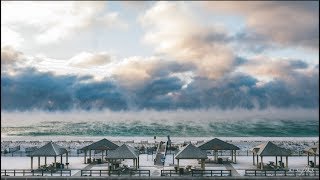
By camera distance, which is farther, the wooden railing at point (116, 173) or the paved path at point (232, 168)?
the paved path at point (232, 168)

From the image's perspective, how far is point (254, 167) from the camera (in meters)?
35.6

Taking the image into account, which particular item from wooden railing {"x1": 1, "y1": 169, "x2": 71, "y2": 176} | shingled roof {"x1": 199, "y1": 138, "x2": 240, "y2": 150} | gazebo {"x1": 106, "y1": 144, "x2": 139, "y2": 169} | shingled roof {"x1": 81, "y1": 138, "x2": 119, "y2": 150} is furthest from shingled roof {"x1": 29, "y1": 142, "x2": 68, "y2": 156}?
shingled roof {"x1": 199, "y1": 138, "x2": 240, "y2": 150}

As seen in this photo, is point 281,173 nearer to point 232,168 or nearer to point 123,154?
point 232,168

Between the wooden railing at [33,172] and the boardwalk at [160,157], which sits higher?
the boardwalk at [160,157]

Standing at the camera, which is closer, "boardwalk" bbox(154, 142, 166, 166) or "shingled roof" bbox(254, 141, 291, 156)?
"shingled roof" bbox(254, 141, 291, 156)

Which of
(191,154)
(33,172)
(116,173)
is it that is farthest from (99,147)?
(191,154)

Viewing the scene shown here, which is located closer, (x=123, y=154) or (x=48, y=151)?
(x=123, y=154)

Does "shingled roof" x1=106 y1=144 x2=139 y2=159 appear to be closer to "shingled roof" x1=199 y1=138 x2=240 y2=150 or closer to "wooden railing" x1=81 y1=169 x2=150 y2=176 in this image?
"wooden railing" x1=81 y1=169 x2=150 y2=176

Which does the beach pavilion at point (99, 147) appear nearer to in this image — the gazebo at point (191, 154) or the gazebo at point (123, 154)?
the gazebo at point (123, 154)

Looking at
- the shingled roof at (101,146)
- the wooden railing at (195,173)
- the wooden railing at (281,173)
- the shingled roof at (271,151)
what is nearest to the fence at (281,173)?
the wooden railing at (281,173)

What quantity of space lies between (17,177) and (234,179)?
47.5ft

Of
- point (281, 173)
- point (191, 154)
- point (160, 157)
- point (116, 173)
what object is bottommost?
point (281, 173)

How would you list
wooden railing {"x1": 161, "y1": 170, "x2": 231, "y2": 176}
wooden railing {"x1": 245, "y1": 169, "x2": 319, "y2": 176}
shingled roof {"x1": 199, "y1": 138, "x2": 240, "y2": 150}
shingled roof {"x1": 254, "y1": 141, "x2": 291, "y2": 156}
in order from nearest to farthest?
wooden railing {"x1": 245, "y1": 169, "x2": 319, "y2": 176} → wooden railing {"x1": 161, "y1": 170, "x2": 231, "y2": 176} → shingled roof {"x1": 254, "y1": 141, "x2": 291, "y2": 156} → shingled roof {"x1": 199, "y1": 138, "x2": 240, "y2": 150}

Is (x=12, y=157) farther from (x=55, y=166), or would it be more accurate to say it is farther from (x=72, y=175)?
(x=72, y=175)
